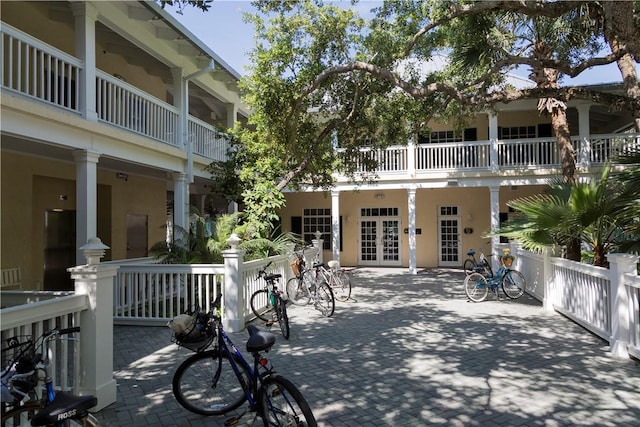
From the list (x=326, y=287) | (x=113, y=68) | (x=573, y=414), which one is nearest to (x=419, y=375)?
(x=573, y=414)

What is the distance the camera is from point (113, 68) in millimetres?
10984

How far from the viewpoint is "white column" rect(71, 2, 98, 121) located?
24.3 feet

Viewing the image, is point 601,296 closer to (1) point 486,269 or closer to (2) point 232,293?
(1) point 486,269

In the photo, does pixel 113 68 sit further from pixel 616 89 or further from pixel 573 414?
pixel 616 89

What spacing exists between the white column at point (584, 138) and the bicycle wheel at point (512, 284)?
6737 mm

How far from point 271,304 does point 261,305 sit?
0.48 m

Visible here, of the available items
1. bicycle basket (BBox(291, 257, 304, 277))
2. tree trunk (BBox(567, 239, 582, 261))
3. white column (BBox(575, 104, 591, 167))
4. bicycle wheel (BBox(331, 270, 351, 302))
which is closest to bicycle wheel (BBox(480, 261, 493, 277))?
tree trunk (BBox(567, 239, 582, 261))

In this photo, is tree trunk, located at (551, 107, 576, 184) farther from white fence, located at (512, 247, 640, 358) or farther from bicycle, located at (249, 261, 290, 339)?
bicycle, located at (249, 261, 290, 339)

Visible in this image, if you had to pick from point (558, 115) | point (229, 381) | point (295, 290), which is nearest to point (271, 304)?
point (295, 290)

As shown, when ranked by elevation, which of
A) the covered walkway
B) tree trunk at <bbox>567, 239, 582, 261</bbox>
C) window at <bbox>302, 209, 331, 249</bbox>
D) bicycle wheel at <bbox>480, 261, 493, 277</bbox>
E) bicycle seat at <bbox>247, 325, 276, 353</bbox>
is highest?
window at <bbox>302, 209, 331, 249</bbox>

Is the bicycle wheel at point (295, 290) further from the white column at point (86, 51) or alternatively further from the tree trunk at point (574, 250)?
the tree trunk at point (574, 250)

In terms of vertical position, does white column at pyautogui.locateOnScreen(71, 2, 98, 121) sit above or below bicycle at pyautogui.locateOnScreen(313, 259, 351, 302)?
above

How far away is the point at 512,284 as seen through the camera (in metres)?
10.2

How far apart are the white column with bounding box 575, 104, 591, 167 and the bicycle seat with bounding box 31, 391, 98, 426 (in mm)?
15975
